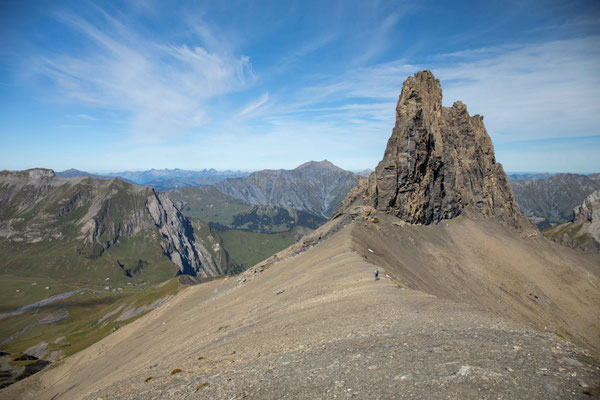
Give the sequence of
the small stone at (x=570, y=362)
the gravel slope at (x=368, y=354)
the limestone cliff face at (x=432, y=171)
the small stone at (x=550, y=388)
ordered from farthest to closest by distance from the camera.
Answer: the limestone cliff face at (x=432, y=171) < the small stone at (x=570, y=362) < the gravel slope at (x=368, y=354) < the small stone at (x=550, y=388)

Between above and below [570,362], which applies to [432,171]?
above

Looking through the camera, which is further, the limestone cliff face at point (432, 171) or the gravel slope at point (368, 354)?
the limestone cliff face at point (432, 171)

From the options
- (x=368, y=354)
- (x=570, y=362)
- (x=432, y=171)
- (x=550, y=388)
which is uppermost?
(x=432, y=171)

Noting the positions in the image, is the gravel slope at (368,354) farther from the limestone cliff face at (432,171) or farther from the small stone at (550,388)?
the limestone cliff face at (432,171)

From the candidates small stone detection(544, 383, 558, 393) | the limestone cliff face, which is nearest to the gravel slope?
small stone detection(544, 383, 558, 393)

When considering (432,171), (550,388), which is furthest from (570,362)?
(432,171)

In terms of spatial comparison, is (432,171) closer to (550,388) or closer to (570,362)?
(570,362)

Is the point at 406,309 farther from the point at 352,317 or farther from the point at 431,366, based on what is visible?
the point at 431,366

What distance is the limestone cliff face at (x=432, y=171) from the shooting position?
91.2 m

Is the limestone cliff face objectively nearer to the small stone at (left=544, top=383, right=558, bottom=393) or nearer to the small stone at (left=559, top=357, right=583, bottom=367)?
the small stone at (left=559, top=357, right=583, bottom=367)

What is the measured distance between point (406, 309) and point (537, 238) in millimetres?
116774

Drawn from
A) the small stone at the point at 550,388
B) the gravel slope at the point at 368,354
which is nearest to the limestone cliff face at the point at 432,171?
the gravel slope at the point at 368,354

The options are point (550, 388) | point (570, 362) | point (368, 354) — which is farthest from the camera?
point (368, 354)

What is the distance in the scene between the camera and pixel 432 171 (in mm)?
99312
